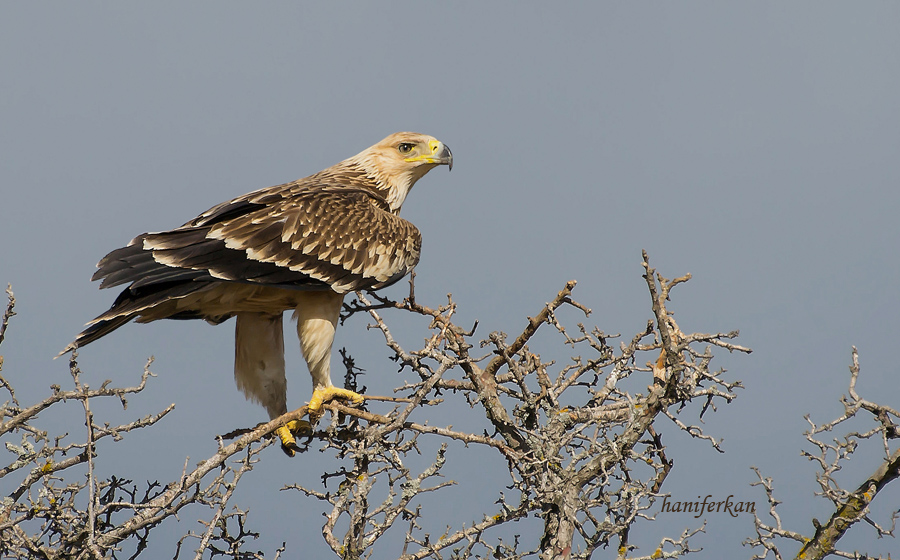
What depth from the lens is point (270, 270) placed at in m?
4.32

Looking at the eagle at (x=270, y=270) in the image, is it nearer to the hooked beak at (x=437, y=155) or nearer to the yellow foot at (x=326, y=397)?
the yellow foot at (x=326, y=397)

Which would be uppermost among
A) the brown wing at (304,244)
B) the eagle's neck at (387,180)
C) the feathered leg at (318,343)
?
the eagle's neck at (387,180)

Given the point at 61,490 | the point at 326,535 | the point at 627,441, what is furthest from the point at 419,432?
the point at 61,490

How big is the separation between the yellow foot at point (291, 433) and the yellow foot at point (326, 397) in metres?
0.20

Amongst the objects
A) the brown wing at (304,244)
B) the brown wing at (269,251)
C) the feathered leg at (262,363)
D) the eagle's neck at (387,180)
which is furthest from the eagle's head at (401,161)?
the feathered leg at (262,363)

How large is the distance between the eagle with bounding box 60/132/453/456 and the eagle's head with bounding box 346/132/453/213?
363mm

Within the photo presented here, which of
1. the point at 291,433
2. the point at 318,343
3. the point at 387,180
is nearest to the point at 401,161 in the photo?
the point at 387,180

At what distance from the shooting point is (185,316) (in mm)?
4785

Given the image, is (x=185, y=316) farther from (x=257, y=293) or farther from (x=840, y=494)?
(x=840, y=494)

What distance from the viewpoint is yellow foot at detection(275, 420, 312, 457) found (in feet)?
14.6

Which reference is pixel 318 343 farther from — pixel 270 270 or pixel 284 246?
pixel 284 246

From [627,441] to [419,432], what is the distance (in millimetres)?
912

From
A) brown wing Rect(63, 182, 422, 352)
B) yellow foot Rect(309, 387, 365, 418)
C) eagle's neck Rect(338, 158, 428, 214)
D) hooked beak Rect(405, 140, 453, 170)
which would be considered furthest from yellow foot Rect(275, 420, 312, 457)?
hooked beak Rect(405, 140, 453, 170)

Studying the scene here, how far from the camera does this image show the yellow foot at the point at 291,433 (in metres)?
4.45
